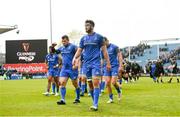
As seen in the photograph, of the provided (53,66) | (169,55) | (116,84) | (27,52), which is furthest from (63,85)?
(169,55)

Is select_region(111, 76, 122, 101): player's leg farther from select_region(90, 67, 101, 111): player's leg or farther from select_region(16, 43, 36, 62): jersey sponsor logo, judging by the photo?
select_region(16, 43, 36, 62): jersey sponsor logo

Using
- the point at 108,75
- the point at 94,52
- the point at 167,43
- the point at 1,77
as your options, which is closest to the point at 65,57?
the point at 108,75

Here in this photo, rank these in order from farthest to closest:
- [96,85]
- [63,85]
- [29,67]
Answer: [29,67], [63,85], [96,85]

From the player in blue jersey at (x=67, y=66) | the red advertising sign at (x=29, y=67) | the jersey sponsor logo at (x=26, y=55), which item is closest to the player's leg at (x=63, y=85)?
the player in blue jersey at (x=67, y=66)

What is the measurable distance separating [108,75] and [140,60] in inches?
2334

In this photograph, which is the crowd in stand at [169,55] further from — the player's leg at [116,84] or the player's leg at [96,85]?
the player's leg at [96,85]

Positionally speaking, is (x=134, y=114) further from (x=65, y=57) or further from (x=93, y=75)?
(x=65, y=57)

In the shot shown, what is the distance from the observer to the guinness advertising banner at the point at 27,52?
61.3 m

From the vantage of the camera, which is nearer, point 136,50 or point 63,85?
point 63,85

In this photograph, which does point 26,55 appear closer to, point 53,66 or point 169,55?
point 169,55

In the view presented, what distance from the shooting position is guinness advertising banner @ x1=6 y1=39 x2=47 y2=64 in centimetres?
6131

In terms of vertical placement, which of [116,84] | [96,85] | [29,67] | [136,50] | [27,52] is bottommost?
[29,67]

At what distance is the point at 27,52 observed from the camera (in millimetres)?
61406

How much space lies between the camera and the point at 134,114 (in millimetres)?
10531
